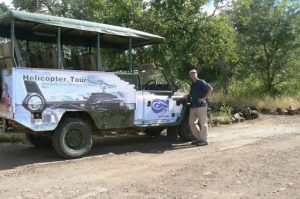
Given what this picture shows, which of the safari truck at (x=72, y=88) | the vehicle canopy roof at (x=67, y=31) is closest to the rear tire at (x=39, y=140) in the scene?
the safari truck at (x=72, y=88)

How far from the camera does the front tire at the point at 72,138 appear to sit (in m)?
A: 8.64

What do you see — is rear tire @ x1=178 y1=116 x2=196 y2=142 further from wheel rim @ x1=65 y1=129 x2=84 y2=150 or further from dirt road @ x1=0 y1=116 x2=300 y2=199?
wheel rim @ x1=65 y1=129 x2=84 y2=150

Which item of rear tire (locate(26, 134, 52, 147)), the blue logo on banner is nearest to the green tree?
the blue logo on banner

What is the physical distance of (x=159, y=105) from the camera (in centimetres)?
1037

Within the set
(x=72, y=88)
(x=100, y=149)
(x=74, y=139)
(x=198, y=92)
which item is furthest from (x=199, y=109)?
(x=72, y=88)

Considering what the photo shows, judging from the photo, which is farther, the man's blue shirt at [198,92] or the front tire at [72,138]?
the man's blue shirt at [198,92]

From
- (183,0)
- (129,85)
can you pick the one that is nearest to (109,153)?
(129,85)

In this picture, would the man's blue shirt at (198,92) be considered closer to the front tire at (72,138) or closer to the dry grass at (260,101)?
the front tire at (72,138)

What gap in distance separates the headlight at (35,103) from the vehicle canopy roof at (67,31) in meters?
1.36

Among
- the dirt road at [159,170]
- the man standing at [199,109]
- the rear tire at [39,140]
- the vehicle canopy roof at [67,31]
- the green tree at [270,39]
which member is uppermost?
the green tree at [270,39]

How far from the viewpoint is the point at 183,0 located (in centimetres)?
1444

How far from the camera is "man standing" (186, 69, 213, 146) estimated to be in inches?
421

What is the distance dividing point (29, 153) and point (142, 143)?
2.71 m

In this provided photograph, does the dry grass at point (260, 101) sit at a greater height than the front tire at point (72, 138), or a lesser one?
greater
